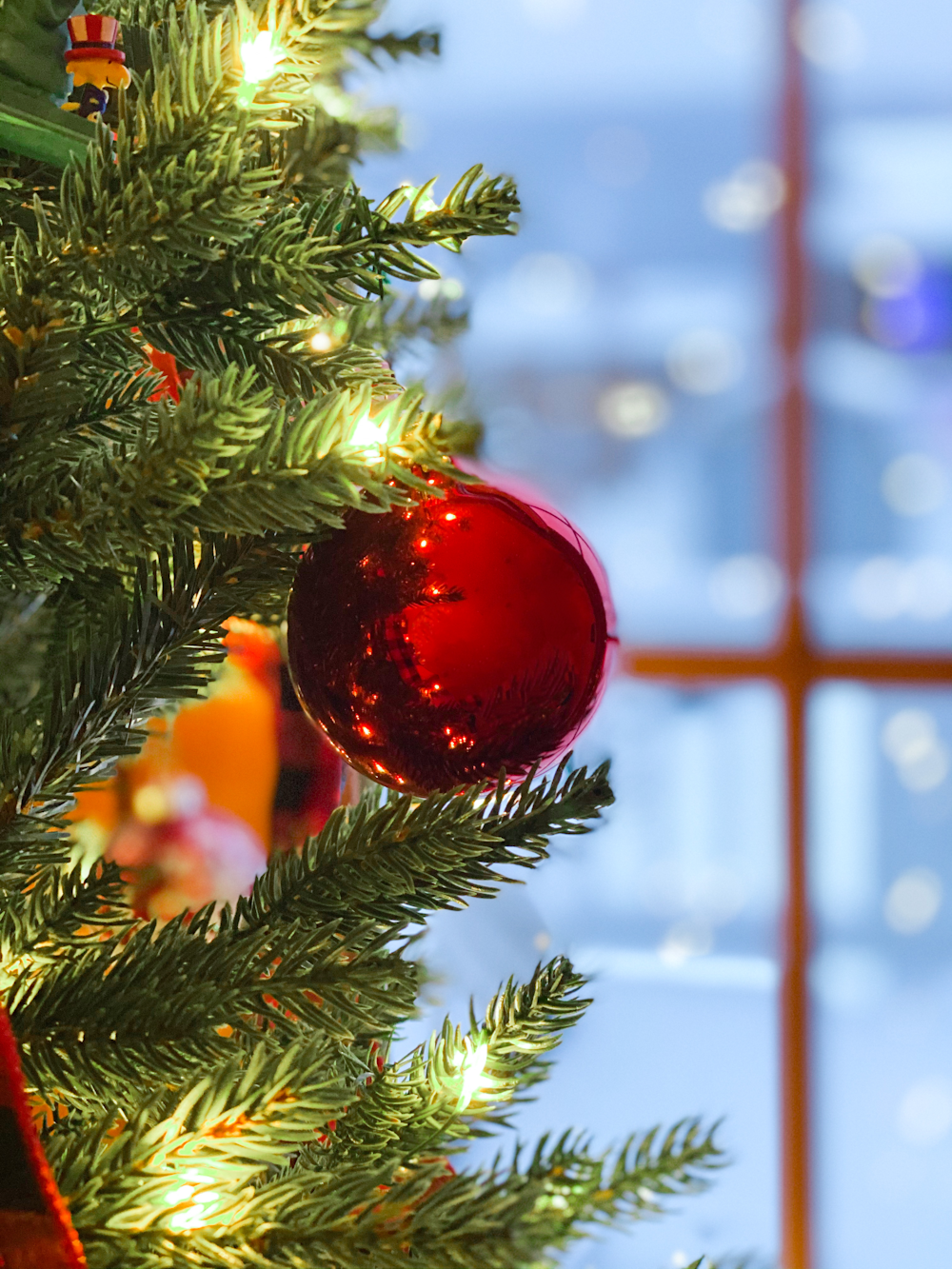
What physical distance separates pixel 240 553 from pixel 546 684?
0.11 metres

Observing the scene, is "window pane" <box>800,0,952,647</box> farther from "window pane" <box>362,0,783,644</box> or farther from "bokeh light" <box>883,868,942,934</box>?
"bokeh light" <box>883,868,942,934</box>

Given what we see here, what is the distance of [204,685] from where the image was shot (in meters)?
0.41

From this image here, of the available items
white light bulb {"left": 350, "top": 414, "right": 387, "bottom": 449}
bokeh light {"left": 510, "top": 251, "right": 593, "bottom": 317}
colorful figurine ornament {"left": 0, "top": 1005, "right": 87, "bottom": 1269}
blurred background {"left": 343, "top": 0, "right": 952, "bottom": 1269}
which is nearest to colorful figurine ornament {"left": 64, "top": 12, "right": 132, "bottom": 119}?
white light bulb {"left": 350, "top": 414, "right": 387, "bottom": 449}

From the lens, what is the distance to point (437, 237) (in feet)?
1.17

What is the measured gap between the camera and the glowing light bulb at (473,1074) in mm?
399

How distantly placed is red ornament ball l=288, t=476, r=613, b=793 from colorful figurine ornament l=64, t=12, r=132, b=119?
0.16 metres

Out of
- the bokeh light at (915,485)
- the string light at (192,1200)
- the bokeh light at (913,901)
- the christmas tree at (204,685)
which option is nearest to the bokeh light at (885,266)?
the bokeh light at (915,485)

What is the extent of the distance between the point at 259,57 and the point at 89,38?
3.4 inches

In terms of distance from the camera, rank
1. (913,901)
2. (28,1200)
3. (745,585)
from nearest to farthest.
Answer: (28,1200)
(913,901)
(745,585)

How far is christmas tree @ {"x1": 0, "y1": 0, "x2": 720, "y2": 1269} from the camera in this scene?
0.30 meters

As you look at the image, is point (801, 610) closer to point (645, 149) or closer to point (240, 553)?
point (645, 149)

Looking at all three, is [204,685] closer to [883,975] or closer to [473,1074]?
[473,1074]

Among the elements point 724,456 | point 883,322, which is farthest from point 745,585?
point 883,322

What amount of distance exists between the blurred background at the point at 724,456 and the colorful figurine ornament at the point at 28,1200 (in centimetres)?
155
